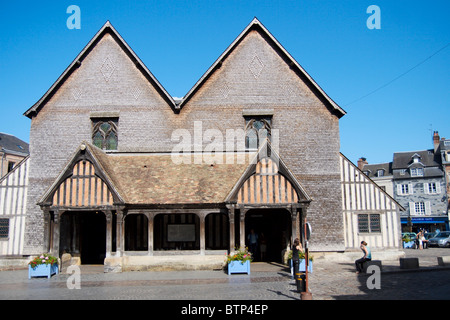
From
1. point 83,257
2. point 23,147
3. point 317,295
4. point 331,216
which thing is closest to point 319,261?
point 331,216

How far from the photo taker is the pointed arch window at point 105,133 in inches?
882

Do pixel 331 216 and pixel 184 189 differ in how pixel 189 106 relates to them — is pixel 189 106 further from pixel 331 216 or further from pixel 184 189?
pixel 331 216

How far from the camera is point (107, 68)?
74.4ft

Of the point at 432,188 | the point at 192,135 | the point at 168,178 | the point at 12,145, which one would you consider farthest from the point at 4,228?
the point at 432,188

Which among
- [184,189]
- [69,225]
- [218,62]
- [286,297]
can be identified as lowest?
[286,297]

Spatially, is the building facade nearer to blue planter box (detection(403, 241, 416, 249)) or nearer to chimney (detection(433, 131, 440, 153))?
chimney (detection(433, 131, 440, 153))

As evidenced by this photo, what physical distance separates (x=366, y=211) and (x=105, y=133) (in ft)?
50.6

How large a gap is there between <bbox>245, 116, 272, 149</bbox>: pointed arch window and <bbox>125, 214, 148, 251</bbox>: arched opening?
7.06 m

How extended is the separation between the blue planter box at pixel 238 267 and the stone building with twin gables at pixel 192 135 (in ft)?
13.2

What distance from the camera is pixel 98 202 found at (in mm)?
18047

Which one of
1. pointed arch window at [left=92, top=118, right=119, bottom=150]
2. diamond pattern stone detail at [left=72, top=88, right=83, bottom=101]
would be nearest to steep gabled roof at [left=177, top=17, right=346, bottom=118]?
pointed arch window at [left=92, top=118, right=119, bottom=150]

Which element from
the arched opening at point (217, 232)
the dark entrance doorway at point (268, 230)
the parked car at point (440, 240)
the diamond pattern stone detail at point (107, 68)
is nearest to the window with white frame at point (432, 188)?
the parked car at point (440, 240)
